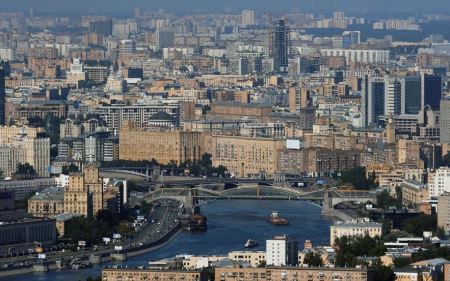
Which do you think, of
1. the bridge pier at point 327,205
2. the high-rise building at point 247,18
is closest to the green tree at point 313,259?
the bridge pier at point 327,205

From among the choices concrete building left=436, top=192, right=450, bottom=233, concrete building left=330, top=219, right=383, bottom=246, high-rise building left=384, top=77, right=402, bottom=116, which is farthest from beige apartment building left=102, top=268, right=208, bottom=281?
high-rise building left=384, top=77, right=402, bottom=116

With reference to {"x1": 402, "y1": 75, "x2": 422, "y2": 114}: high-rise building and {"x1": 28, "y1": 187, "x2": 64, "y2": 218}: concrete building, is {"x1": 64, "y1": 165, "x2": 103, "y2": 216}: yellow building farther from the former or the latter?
{"x1": 402, "y1": 75, "x2": 422, "y2": 114}: high-rise building

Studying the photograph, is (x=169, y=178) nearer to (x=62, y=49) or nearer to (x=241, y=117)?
(x=241, y=117)

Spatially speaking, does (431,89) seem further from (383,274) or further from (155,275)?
(155,275)

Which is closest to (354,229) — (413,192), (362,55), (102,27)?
(413,192)

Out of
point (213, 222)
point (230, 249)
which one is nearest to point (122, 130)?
point (213, 222)
